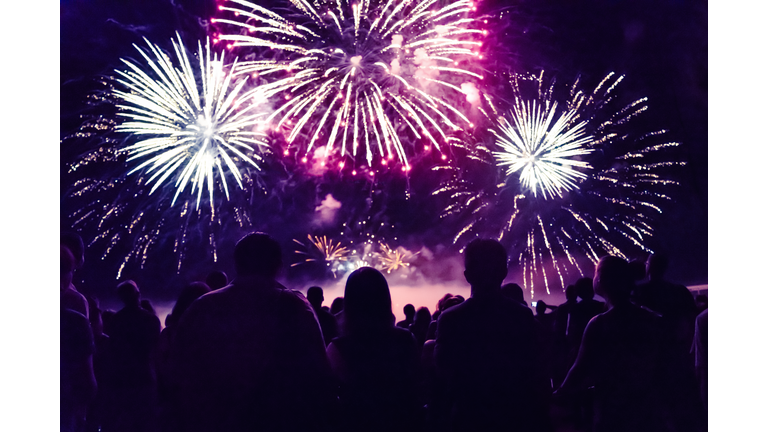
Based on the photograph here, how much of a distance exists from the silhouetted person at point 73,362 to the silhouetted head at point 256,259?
1322mm

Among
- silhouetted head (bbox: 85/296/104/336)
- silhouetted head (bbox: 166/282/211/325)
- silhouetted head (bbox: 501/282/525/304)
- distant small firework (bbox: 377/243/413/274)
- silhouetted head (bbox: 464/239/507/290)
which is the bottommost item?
distant small firework (bbox: 377/243/413/274)

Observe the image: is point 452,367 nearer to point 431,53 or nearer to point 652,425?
point 652,425

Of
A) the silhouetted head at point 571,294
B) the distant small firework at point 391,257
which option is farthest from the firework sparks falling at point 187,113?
the distant small firework at point 391,257

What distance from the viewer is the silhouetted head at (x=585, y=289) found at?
329cm

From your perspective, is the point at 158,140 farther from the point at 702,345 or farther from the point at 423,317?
the point at 702,345

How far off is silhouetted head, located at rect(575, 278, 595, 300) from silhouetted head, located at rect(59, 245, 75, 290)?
3.58 meters

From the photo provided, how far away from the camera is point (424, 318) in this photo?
12.1 feet

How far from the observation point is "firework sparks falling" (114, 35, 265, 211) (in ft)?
17.7

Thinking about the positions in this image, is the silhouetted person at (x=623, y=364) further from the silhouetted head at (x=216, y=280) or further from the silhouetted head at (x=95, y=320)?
the silhouetted head at (x=95, y=320)

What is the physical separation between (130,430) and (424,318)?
2.31m

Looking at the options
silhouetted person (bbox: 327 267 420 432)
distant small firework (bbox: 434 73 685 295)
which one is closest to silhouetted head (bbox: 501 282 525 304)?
silhouetted person (bbox: 327 267 420 432)

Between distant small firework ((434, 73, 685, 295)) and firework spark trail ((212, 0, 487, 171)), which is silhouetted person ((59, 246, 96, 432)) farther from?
distant small firework ((434, 73, 685, 295))

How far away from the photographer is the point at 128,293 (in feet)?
8.98
